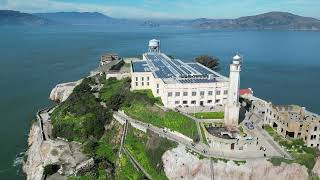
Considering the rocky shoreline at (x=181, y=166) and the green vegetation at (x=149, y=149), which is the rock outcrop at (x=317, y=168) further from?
the green vegetation at (x=149, y=149)

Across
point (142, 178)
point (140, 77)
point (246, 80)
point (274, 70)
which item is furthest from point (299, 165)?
point (274, 70)

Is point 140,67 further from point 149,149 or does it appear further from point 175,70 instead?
point 149,149

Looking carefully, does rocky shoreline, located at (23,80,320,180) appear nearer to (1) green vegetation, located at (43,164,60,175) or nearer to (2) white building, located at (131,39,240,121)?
(1) green vegetation, located at (43,164,60,175)

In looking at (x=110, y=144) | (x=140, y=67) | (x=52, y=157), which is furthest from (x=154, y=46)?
(x=52, y=157)

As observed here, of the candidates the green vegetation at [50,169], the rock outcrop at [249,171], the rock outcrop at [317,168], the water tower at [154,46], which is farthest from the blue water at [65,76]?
the rock outcrop at [317,168]

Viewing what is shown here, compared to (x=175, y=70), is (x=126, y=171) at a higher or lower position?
lower

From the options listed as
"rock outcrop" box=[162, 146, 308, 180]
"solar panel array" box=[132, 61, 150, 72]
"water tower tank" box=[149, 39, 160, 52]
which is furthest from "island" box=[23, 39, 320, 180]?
"water tower tank" box=[149, 39, 160, 52]
